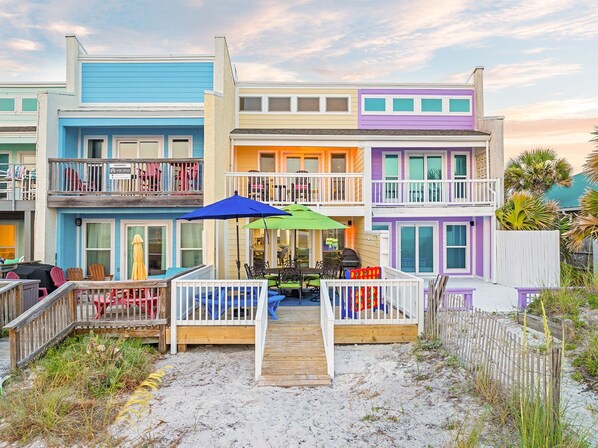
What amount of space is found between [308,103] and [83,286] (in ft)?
38.3

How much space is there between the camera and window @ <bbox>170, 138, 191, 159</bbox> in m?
14.2

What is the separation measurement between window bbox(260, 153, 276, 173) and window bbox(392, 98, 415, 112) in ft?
18.5

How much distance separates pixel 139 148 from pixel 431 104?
12.1m

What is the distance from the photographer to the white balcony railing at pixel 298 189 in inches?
501

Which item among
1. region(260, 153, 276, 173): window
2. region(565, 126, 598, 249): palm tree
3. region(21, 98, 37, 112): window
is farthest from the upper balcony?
region(21, 98, 37, 112): window

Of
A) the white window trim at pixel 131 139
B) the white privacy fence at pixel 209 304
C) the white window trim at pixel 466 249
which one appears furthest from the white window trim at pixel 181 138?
the white window trim at pixel 466 249

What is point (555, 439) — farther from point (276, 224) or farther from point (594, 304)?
point (276, 224)

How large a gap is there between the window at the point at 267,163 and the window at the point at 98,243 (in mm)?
6268

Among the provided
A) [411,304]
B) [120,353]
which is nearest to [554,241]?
[411,304]

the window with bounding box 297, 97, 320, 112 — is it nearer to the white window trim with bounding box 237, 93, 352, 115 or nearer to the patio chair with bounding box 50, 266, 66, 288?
the white window trim with bounding box 237, 93, 352, 115

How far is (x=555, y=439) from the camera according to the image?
356cm

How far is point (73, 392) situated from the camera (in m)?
5.21

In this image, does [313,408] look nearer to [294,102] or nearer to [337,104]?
[294,102]

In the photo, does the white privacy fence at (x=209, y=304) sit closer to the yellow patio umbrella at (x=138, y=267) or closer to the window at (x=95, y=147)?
the yellow patio umbrella at (x=138, y=267)
